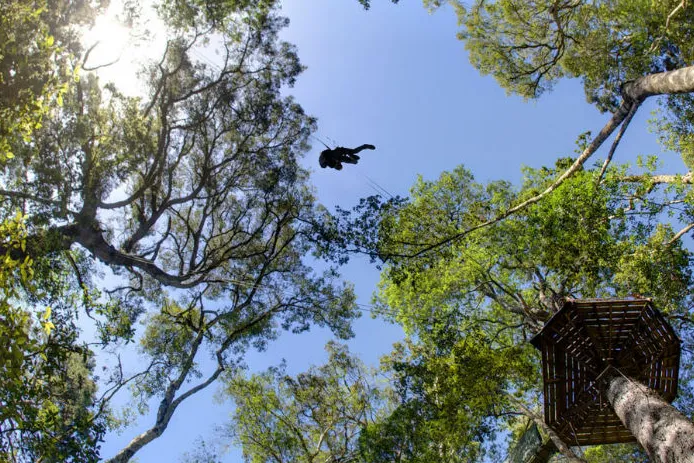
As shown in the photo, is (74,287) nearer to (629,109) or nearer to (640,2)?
(629,109)

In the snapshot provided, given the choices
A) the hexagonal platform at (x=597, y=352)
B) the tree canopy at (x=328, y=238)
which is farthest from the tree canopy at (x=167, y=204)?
the hexagonal platform at (x=597, y=352)

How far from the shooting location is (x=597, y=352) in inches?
288

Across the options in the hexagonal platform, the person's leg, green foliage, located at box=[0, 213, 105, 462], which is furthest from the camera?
the person's leg

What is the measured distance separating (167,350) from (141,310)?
1.96 m

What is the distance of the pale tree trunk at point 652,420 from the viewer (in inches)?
215

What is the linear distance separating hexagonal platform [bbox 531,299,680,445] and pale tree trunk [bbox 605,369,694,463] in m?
0.41

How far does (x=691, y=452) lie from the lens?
5.32 metres

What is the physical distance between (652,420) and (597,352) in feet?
4.63

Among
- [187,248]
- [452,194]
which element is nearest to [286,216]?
[187,248]

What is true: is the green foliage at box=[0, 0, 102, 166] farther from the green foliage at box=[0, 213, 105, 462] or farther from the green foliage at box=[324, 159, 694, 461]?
the green foliage at box=[324, 159, 694, 461]

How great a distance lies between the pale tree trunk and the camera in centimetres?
546

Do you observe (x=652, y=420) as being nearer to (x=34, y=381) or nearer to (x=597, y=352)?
(x=597, y=352)

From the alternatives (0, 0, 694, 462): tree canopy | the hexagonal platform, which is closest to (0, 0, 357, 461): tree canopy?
(0, 0, 694, 462): tree canopy

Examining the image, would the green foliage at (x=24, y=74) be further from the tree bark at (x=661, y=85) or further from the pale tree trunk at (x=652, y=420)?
the tree bark at (x=661, y=85)
